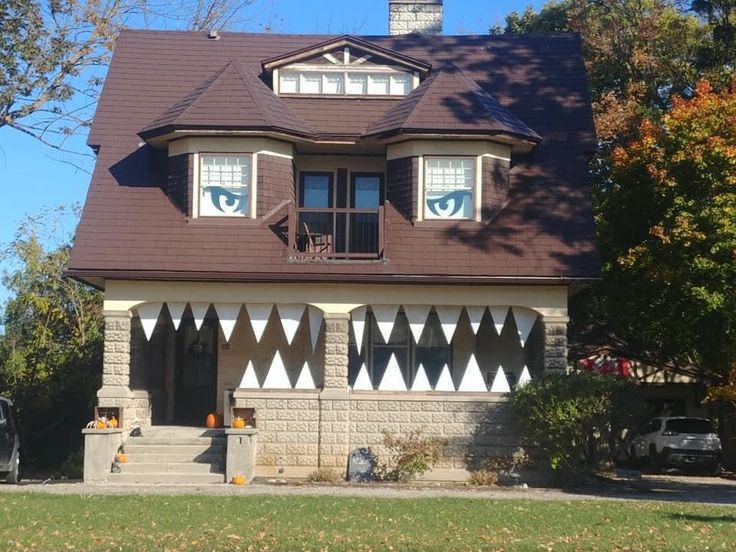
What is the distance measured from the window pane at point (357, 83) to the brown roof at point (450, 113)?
1148 mm

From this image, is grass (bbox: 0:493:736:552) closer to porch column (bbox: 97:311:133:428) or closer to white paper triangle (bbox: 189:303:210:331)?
porch column (bbox: 97:311:133:428)

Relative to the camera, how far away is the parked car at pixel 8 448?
819 inches

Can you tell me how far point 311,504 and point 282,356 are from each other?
784 cm

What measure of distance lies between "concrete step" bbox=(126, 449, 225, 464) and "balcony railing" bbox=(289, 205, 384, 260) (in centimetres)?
393

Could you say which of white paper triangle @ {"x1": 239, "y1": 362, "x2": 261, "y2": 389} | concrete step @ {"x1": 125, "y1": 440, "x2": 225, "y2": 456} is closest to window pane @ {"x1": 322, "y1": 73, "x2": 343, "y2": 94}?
white paper triangle @ {"x1": 239, "y1": 362, "x2": 261, "y2": 389}

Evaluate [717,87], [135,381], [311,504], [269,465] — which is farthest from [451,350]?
[717,87]

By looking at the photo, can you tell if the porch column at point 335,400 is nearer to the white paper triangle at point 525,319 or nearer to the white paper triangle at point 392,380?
the white paper triangle at point 392,380

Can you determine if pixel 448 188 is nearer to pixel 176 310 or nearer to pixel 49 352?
pixel 176 310

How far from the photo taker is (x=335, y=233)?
2323 centimetres

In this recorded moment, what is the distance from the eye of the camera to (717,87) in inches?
1087

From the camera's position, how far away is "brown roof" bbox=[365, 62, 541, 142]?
72.6 feet

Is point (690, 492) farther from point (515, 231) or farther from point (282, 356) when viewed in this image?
point (282, 356)

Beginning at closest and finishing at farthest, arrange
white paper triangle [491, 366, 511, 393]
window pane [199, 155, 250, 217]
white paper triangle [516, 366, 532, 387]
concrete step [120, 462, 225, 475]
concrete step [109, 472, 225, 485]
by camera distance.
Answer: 1. concrete step [109, 472, 225, 485]
2. concrete step [120, 462, 225, 475]
3. white paper triangle [516, 366, 532, 387]
4. white paper triangle [491, 366, 511, 393]
5. window pane [199, 155, 250, 217]

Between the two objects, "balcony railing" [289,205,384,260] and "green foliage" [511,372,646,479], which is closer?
"green foliage" [511,372,646,479]
